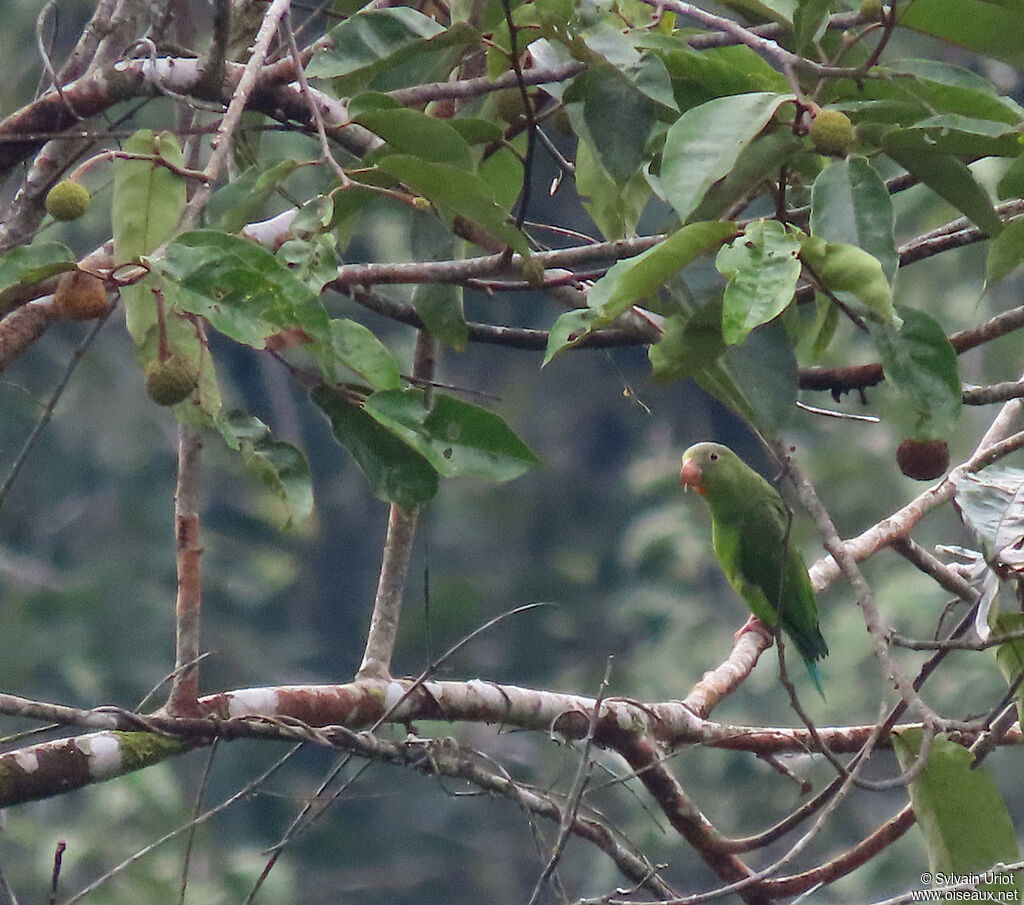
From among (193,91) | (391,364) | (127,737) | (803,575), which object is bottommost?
(803,575)

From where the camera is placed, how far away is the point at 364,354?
1.31m

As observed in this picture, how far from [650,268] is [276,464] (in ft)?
1.62

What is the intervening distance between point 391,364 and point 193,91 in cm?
52

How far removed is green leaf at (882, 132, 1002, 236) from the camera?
124 cm

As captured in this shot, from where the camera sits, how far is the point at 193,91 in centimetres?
160

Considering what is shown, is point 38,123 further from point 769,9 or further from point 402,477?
point 769,9

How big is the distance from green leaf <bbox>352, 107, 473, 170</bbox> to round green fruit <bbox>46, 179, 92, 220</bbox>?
0.29 metres

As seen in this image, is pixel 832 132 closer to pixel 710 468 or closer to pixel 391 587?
pixel 391 587

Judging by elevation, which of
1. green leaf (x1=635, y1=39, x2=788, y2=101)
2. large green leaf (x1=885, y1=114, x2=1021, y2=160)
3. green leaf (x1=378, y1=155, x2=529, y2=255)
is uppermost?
large green leaf (x1=885, y1=114, x2=1021, y2=160)

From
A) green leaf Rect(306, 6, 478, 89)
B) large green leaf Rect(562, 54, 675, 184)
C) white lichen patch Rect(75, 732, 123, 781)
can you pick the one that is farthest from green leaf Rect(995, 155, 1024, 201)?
white lichen patch Rect(75, 732, 123, 781)

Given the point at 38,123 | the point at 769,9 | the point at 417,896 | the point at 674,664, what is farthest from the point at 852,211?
the point at 417,896

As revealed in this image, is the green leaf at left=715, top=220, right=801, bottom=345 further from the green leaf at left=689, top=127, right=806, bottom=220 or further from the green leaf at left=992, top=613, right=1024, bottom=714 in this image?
the green leaf at left=992, top=613, right=1024, bottom=714

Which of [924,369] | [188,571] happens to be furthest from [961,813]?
[188,571]

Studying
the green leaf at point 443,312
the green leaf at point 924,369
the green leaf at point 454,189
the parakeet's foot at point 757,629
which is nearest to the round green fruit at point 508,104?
the green leaf at point 443,312
